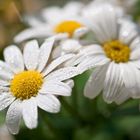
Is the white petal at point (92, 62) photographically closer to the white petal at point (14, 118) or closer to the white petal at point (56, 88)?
the white petal at point (56, 88)

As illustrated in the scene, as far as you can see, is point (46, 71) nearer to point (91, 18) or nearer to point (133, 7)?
point (91, 18)

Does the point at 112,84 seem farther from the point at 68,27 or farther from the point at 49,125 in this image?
the point at 68,27

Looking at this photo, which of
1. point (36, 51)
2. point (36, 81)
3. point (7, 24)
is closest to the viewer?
point (36, 81)

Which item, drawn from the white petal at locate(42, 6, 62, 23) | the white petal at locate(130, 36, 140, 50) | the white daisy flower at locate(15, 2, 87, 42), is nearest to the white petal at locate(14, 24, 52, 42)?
the white daisy flower at locate(15, 2, 87, 42)

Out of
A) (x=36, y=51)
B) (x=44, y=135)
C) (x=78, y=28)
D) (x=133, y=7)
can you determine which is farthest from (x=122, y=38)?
(x=133, y=7)

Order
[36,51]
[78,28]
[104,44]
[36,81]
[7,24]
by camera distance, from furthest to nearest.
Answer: [7,24], [78,28], [104,44], [36,51], [36,81]

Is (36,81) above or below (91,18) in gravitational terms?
below

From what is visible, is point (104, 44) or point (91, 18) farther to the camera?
point (91, 18)
